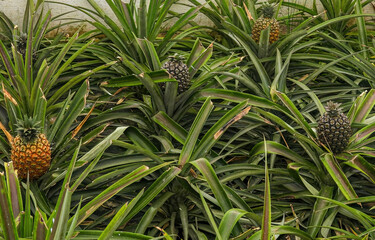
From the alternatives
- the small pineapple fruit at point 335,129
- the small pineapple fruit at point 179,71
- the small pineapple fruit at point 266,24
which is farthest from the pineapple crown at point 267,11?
the small pineapple fruit at point 335,129

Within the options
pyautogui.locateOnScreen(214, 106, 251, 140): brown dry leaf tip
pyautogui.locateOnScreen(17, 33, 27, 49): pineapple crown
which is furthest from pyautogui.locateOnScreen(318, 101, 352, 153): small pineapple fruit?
pyautogui.locateOnScreen(17, 33, 27, 49): pineapple crown

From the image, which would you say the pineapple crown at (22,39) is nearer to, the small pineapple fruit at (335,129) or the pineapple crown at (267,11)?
the pineapple crown at (267,11)

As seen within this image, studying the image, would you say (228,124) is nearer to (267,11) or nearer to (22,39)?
(267,11)

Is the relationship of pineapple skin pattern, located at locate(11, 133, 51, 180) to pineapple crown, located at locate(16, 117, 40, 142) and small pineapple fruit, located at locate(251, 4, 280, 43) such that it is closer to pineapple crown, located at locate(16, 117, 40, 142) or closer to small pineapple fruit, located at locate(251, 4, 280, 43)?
pineapple crown, located at locate(16, 117, 40, 142)

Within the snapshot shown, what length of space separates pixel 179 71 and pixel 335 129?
0.75 m

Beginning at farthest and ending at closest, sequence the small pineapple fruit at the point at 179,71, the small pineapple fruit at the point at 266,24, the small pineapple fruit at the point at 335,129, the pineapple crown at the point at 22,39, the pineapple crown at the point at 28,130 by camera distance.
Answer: the small pineapple fruit at the point at 266,24, the pineapple crown at the point at 22,39, the small pineapple fruit at the point at 179,71, the small pineapple fruit at the point at 335,129, the pineapple crown at the point at 28,130

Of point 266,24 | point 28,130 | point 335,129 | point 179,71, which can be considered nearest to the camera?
point 28,130

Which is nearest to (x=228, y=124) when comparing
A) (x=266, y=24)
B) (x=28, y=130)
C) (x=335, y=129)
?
(x=335, y=129)

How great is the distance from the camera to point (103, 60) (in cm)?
273

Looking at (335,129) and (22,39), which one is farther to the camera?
(22,39)

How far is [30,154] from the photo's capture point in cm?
180

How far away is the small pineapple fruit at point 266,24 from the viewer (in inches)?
110

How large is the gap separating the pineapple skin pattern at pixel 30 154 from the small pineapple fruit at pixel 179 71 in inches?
26.9

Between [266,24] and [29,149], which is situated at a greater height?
[266,24]
